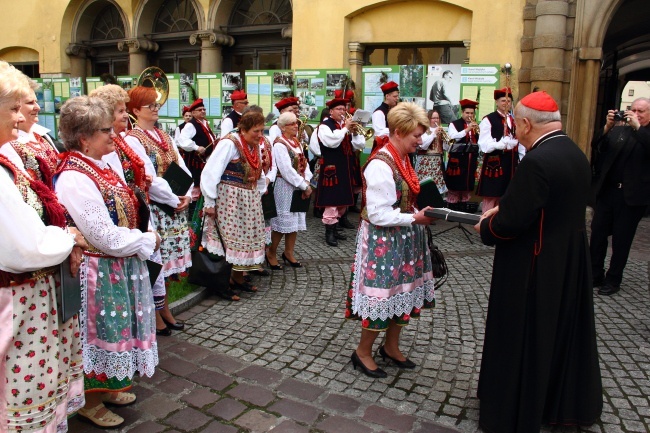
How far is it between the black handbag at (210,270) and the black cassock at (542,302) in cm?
291

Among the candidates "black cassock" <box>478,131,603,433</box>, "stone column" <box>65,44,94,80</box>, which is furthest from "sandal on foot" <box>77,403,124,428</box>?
"stone column" <box>65,44,94,80</box>

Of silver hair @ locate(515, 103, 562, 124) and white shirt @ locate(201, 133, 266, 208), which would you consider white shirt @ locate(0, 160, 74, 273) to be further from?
white shirt @ locate(201, 133, 266, 208)

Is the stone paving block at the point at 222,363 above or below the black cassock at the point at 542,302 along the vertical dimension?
below

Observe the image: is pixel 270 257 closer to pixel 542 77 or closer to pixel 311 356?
pixel 311 356

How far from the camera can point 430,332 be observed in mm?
4902

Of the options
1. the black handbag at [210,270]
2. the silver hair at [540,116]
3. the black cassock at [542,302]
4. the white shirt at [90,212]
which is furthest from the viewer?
the black handbag at [210,270]

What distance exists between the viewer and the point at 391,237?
379 centimetres

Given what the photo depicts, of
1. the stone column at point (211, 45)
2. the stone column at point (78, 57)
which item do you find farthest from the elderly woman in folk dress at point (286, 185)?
the stone column at point (78, 57)

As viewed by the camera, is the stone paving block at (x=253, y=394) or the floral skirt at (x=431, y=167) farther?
the floral skirt at (x=431, y=167)

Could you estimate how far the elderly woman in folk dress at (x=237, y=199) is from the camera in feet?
17.5

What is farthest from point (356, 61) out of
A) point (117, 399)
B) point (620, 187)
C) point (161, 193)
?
point (117, 399)

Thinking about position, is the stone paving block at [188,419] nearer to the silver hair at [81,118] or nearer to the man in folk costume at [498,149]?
the silver hair at [81,118]

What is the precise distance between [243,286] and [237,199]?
38.5 inches

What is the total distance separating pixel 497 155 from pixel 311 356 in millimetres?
5024
